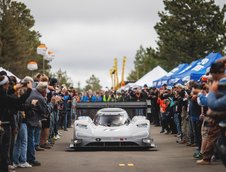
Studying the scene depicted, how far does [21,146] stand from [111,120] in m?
5.55

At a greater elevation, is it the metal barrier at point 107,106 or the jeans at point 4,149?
the metal barrier at point 107,106

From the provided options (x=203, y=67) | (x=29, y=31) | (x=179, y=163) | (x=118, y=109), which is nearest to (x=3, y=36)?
(x=29, y=31)

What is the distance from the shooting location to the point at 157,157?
15305 millimetres

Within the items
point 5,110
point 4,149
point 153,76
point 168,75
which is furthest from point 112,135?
point 153,76

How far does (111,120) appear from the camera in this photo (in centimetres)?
1817

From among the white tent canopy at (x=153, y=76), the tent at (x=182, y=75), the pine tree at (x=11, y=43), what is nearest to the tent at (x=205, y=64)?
the tent at (x=182, y=75)

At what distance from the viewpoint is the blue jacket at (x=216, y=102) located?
6.86 meters

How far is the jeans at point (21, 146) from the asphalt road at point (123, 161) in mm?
394

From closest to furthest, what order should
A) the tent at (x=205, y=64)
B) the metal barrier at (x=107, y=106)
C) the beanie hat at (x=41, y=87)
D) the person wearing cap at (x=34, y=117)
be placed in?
the person wearing cap at (x=34, y=117)
the beanie hat at (x=41, y=87)
the metal barrier at (x=107, y=106)
the tent at (x=205, y=64)

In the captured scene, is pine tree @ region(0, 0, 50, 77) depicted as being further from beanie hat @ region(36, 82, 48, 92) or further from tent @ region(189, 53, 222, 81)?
beanie hat @ region(36, 82, 48, 92)

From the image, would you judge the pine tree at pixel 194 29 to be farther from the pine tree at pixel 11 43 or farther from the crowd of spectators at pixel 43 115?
the crowd of spectators at pixel 43 115

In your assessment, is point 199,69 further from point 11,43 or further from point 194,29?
point 11,43

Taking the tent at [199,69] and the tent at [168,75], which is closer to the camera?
the tent at [199,69]

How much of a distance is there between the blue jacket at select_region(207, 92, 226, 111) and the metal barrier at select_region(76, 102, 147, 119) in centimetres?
1298
